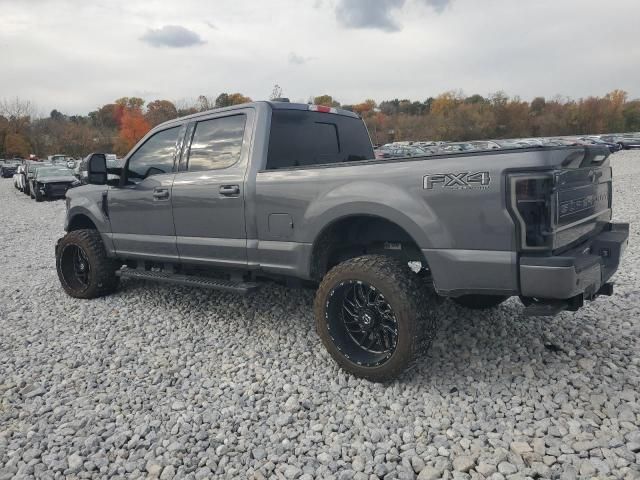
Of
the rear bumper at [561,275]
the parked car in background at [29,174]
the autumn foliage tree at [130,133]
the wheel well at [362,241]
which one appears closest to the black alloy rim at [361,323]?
the wheel well at [362,241]

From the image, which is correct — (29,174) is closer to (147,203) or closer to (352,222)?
(147,203)

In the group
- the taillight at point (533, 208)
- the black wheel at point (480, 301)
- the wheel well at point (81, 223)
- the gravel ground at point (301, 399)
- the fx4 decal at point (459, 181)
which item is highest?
the fx4 decal at point (459, 181)

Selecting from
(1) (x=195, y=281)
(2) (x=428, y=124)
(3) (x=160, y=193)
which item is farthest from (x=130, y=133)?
(1) (x=195, y=281)

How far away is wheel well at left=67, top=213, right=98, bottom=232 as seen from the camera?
5.70m

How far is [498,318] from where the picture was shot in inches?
169

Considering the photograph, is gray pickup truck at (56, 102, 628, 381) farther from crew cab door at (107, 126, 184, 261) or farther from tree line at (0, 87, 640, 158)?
tree line at (0, 87, 640, 158)

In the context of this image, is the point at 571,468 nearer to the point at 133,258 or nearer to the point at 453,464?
the point at 453,464

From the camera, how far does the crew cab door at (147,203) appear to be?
15.1 feet

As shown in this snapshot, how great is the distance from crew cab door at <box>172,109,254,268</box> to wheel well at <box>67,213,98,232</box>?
1797mm

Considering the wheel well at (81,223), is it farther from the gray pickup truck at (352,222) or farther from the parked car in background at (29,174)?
the parked car in background at (29,174)

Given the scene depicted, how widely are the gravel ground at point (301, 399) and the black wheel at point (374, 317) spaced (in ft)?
0.64

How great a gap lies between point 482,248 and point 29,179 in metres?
21.8

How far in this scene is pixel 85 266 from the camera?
5.62m

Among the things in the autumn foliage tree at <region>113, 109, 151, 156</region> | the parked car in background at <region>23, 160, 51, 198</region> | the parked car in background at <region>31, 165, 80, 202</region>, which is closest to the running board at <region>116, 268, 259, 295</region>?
the parked car in background at <region>31, 165, 80, 202</region>
